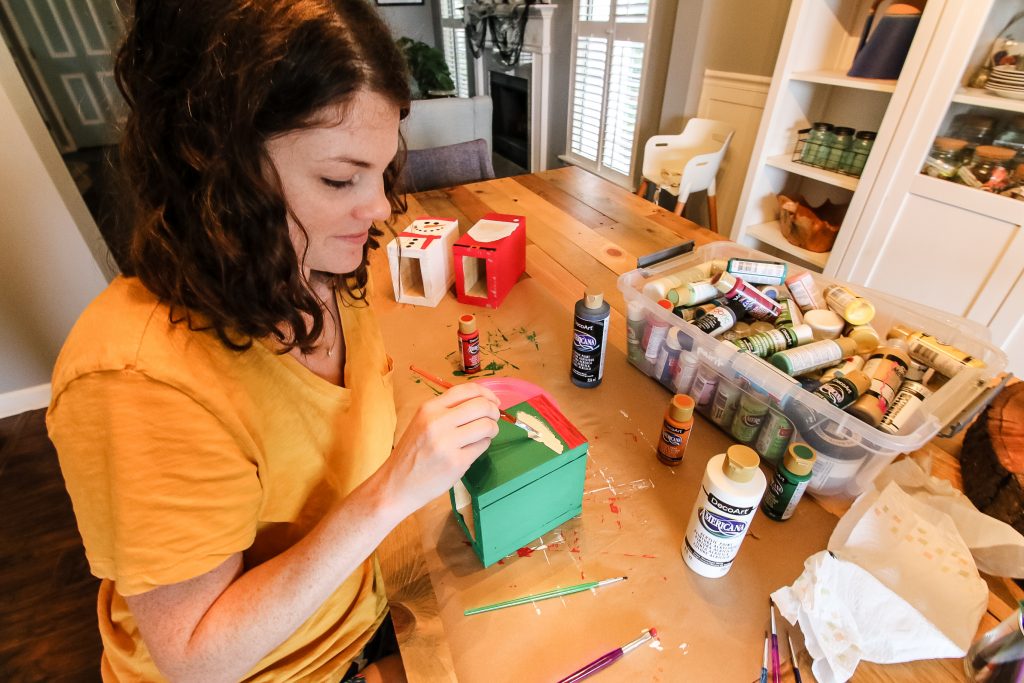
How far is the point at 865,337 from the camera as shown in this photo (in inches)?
32.6

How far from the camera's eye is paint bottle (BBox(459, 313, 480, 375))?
34.3 inches

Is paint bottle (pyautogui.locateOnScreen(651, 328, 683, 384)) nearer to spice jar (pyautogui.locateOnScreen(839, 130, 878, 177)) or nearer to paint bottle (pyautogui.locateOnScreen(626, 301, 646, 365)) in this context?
paint bottle (pyautogui.locateOnScreen(626, 301, 646, 365))

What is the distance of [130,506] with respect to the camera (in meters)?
0.40

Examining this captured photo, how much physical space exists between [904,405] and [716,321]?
27cm

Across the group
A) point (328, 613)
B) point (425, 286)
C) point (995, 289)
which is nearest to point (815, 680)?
point (328, 613)

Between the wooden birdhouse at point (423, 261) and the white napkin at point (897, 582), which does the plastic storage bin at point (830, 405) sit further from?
the wooden birdhouse at point (423, 261)

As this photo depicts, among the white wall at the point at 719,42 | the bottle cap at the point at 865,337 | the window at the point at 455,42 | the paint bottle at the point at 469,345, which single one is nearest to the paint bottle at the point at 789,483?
the bottle cap at the point at 865,337

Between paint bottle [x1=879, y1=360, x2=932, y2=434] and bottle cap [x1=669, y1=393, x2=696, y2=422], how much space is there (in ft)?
0.83

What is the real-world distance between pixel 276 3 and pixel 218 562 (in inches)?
19.3

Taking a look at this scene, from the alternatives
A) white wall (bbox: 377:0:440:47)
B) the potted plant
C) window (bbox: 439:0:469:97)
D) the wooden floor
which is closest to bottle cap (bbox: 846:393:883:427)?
the wooden floor

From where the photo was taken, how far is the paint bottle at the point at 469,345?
2.86 ft

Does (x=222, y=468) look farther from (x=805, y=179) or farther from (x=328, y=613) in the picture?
(x=805, y=179)

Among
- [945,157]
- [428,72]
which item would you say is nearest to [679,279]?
[945,157]

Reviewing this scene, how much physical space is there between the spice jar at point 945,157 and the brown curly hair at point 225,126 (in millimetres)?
1877
